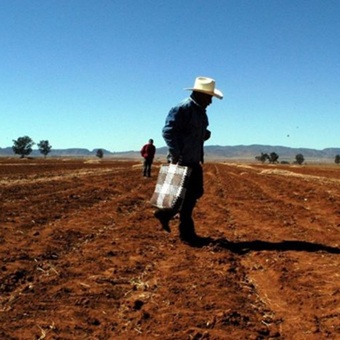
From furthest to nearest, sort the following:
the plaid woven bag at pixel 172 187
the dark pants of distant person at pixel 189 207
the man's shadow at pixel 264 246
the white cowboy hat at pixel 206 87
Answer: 1. the dark pants of distant person at pixel 189 207
2. the white cowboy hat at pixel 206 87
3. the plaid woven bag at pixel 172 187
4. the man's shadow at pixel 264 246

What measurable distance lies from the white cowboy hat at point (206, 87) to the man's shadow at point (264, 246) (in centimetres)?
213

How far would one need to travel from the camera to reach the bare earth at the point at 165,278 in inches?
145

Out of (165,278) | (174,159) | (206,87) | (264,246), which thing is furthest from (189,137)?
(165,278)

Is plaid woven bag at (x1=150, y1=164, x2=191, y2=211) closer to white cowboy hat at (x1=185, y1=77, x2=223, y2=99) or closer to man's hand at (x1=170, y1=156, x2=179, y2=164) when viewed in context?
man's hand at (x1=170, y1=156, x2=179, y2=164)

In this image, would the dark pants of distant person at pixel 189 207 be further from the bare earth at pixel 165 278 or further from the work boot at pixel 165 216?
the bare earth at pixel 165 278

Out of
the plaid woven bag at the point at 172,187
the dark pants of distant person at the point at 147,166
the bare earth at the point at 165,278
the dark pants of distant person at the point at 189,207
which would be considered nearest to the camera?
the bare earth at the point at 165,278

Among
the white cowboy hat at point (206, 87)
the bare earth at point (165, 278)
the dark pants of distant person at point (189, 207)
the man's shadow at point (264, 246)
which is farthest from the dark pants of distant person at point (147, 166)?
the man's shadow at point (264, 246)

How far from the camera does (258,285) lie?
4.81 metres

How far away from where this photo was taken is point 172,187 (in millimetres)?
6965

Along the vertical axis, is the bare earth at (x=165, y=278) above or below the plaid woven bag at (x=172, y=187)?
below

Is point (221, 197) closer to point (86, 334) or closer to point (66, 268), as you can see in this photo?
point (66, 268)

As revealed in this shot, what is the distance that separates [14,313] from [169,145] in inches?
142

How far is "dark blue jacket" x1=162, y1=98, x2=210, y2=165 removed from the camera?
691 centimetres

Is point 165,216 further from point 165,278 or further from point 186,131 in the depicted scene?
point 165,278
